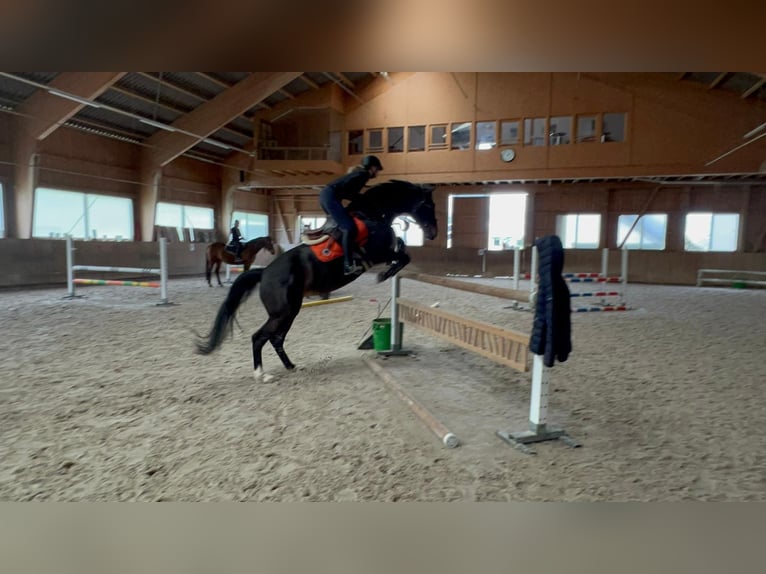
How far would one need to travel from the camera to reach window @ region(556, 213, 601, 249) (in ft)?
44.4

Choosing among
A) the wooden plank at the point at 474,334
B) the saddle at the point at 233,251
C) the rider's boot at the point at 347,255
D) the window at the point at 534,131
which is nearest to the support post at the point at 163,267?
the saddle at the point at 233,251

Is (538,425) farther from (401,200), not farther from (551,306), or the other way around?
(401,200)

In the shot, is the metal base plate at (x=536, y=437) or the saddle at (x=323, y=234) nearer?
the metal base plate at (x=536, y=437)

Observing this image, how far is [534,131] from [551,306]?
474 inches

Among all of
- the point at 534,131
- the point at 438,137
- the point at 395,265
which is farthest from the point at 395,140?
the point at 395,265

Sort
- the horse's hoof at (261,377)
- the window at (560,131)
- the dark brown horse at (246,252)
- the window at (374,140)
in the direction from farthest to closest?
the window at (374,140) → the window at (560,131) → the dark brown horse at (246,252) → the horse's hoof at (261,377)

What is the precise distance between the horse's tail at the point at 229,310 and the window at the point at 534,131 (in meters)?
11.3

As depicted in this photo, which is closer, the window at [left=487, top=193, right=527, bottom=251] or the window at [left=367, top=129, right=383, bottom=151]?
the window at [left=367, top=129, right=383, bottom=151]

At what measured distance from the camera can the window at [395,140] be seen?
13.0m

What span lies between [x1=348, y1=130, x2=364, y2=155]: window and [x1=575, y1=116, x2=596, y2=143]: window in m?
6.60

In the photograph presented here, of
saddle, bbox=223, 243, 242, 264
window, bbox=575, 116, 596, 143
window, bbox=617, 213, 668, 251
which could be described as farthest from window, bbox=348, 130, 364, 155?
window, bbox=617, 213, 668, 251

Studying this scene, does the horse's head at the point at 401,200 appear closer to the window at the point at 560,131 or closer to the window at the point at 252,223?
the window at the point at 560,131

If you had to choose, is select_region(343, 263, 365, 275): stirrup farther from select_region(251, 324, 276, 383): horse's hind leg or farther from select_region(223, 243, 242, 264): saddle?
select_region(223, 243, 242, 264): saddle
